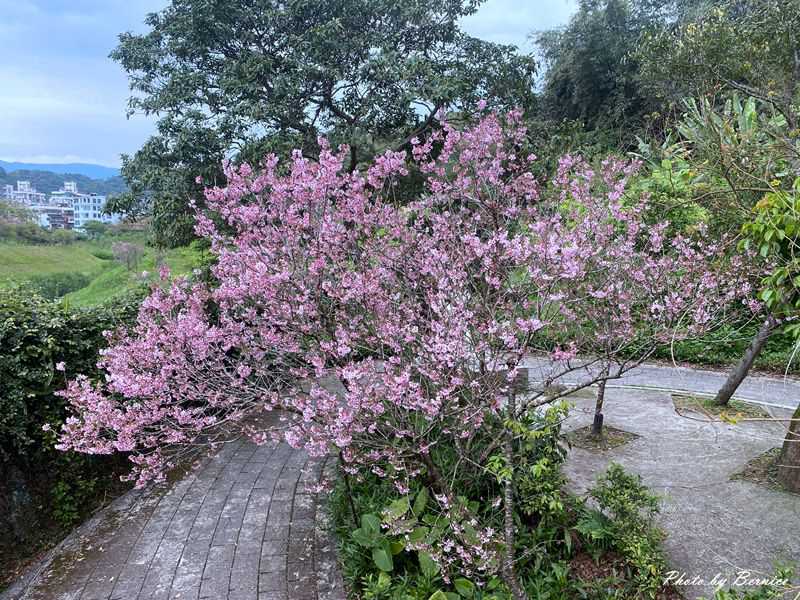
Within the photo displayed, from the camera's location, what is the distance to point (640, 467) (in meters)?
4.22

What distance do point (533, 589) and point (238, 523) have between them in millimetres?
2251

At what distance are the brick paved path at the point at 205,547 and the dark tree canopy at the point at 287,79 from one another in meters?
5.20

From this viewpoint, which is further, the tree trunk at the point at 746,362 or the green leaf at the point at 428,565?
the tree trunk at the point at 746,362

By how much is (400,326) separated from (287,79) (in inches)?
248

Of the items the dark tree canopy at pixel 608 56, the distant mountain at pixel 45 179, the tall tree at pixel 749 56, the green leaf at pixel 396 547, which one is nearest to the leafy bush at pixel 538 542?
the green leaf at pixel 396 547

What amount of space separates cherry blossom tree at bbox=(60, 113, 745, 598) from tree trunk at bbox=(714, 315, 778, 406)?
2.87ft

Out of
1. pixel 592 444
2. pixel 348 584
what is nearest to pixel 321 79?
pixel 592 444

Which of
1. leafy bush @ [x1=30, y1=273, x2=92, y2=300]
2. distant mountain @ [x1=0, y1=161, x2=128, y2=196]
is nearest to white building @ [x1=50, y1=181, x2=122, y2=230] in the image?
distant mountain @ [x1=0, y1=161, x2=128, y2=196]

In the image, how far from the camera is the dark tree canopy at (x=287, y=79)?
8.02m

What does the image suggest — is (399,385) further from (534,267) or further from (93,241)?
(93,241)

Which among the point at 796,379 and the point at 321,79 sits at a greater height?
the point at 321,79

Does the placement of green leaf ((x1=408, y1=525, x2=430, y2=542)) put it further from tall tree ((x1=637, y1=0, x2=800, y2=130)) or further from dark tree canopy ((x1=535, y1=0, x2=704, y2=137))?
dark tree canopy ((x1=535, y1=0, x2=704, y2=137))

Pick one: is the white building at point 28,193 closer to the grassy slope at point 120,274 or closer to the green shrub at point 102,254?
the green shrub at point 102,254

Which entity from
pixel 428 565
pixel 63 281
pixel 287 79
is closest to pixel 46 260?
pixel 63 281
